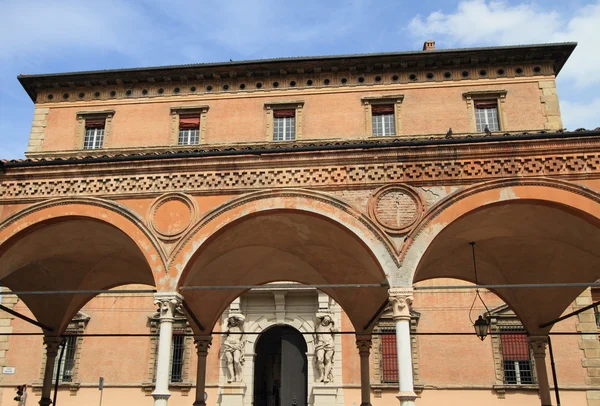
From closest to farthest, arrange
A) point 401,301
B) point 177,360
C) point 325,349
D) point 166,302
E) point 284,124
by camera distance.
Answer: point 401,301
point 166,302
point 325,349
point 177,360
point 284,124

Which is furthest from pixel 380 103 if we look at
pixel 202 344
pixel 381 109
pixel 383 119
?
pixel 202 344

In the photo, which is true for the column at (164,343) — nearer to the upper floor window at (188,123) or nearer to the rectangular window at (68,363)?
the upper floor window at (188,123)

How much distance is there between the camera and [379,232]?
405 inches

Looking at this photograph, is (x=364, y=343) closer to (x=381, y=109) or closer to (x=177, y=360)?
(x=177, y=360)

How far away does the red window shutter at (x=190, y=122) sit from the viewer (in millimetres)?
21438

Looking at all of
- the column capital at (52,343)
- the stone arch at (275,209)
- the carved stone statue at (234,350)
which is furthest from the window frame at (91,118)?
the stone arch at (275,209)

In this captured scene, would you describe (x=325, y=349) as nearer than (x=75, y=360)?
Yes

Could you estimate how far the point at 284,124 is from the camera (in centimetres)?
2111

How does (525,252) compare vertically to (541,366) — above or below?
above

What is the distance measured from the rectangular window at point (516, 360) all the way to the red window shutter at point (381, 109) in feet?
27.1

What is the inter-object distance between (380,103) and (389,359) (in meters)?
8.74

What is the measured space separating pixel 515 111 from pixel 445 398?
9.79 meters

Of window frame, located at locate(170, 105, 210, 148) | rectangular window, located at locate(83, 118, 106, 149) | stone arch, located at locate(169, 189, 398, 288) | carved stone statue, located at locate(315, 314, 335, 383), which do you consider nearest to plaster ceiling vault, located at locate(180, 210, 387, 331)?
stone arch, located at locate(169, 189, 398, 288)

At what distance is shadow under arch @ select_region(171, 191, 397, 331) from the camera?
34.6 feet
